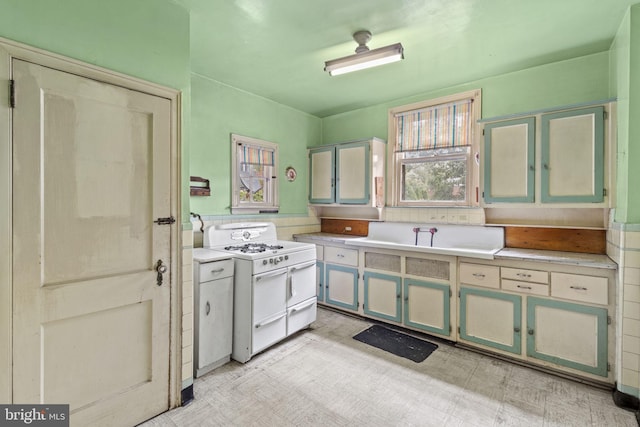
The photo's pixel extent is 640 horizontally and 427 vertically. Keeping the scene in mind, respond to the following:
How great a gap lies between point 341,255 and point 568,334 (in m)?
2.22

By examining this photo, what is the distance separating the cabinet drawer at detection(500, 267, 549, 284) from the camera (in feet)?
8.19

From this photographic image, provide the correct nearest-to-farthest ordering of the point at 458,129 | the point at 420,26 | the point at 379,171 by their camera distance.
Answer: the point at 420,26 → the point at 458,129 → the point at 379,171

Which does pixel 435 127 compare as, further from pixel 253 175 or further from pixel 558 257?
pixel 253 175

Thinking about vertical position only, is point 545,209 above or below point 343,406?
above

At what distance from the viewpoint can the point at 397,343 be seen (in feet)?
9.87

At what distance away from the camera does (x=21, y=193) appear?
1488 mm

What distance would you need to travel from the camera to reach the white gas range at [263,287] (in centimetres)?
264

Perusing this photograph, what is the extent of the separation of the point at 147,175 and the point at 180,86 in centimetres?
67

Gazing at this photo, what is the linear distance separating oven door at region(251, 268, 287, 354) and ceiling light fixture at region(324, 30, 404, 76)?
1904 mm

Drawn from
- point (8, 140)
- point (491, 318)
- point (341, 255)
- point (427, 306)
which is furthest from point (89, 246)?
point (491, 318)

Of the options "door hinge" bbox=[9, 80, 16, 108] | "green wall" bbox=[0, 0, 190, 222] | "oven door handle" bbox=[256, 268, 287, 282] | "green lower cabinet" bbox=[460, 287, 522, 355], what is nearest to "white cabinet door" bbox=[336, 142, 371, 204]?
"oven door handle" bbox=[256, 268, 287, 282]

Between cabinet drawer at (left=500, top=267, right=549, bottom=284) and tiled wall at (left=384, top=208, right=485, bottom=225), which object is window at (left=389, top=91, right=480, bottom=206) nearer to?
tiled wall at (left=384, top=208, right=485, bottom=225)

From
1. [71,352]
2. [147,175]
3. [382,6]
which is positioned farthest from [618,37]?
[71,352]

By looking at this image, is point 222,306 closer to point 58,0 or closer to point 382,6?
point 58,0
